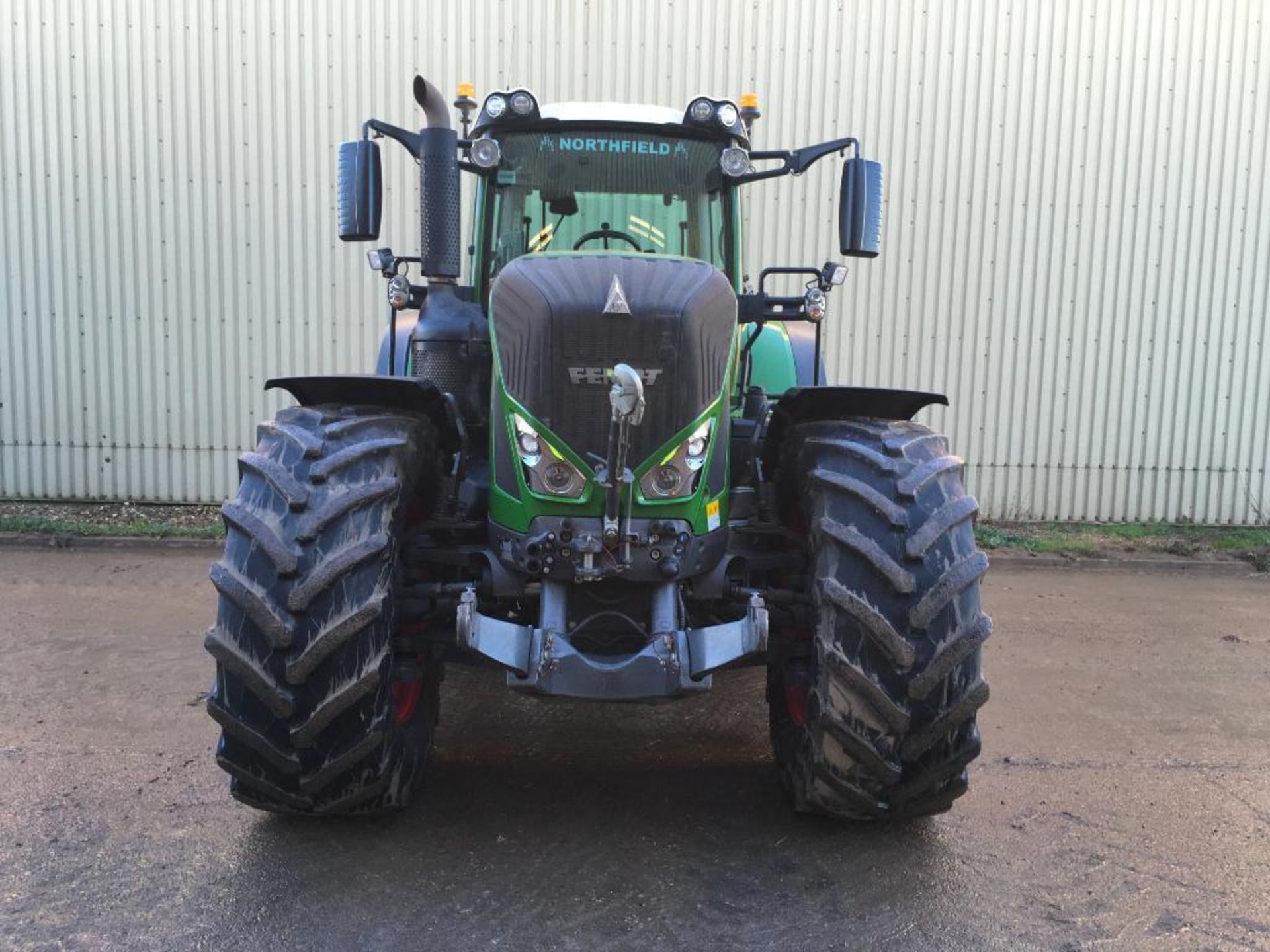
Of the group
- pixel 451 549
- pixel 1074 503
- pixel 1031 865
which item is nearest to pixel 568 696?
pixel 451 549

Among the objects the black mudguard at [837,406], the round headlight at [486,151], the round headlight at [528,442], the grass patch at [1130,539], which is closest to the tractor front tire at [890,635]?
the black mudguard at [837,406]

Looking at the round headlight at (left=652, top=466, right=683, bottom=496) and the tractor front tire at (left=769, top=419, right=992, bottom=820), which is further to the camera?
the round headlight at (left=652, top=466, right=683, bottom=496)

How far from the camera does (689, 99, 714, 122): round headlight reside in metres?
3.49

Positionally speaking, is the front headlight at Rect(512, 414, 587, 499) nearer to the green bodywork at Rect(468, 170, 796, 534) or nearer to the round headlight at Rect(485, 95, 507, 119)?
the green bodywork at Rect(468, 170, 796, 534)

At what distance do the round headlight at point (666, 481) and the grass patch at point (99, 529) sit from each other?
532 cm

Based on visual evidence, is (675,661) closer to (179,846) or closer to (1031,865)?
(1031,865)

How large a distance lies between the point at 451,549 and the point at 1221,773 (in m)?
2.99

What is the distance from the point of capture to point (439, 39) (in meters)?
7.39

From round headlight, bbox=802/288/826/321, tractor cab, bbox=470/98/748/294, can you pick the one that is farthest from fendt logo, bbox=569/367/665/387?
round headlight, bbox=802/288/826/321

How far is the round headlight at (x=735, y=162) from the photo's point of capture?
3.54m

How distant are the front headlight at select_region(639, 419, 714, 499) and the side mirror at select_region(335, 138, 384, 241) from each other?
1445mm

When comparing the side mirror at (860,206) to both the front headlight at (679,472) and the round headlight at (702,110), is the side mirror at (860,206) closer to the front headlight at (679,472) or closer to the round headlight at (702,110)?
the round headlight at (702,110)

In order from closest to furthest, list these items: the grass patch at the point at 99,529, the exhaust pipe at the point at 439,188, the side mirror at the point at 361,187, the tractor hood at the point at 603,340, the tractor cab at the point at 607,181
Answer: the tractor hood at the point at 603,340 → the exhaust pipe at the point at 439,188 → the side mirror at the point at 361,187 → the tractor cab at the point at 607,181 → the grass patch at the point at 99,529

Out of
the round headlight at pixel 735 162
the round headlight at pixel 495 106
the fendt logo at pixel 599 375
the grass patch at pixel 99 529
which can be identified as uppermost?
the round headlight at pixel 495 106
